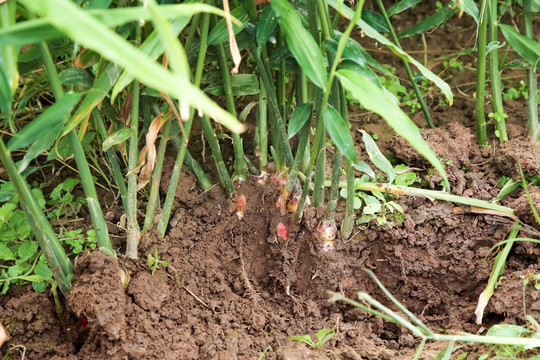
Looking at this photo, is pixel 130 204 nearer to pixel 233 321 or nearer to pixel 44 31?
pixel 233 321

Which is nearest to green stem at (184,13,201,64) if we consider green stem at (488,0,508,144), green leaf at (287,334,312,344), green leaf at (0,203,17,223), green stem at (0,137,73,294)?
green stem at (0,137,73,294)

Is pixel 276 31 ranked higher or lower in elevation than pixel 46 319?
higher

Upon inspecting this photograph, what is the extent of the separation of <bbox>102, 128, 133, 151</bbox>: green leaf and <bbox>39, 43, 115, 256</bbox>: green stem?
6 cm

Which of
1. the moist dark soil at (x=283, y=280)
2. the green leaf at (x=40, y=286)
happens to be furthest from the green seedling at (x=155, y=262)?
the green leaf at (x=40, y=286)

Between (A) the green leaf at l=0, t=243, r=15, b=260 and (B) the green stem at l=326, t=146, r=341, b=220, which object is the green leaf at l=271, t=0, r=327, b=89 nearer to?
(B) the green stem at l=326, t=146, r=341, b=220

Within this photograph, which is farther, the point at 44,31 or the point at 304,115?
the point at 304,115

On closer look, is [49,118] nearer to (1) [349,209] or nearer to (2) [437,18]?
(1) [349,209]

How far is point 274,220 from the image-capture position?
1.49m

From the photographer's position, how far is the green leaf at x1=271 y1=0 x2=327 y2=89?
1.08 meters

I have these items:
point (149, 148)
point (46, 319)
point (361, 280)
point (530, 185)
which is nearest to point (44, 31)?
point (149, 148)

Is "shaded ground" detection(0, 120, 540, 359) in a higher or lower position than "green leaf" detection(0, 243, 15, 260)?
lower

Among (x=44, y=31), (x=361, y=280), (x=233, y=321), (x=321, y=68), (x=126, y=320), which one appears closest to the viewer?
(x=44, y=31)

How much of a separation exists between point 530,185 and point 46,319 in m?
1.26

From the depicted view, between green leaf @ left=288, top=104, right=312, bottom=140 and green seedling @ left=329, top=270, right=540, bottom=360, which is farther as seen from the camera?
green leaf @ left=288, top=104, right=312, bottom=140
